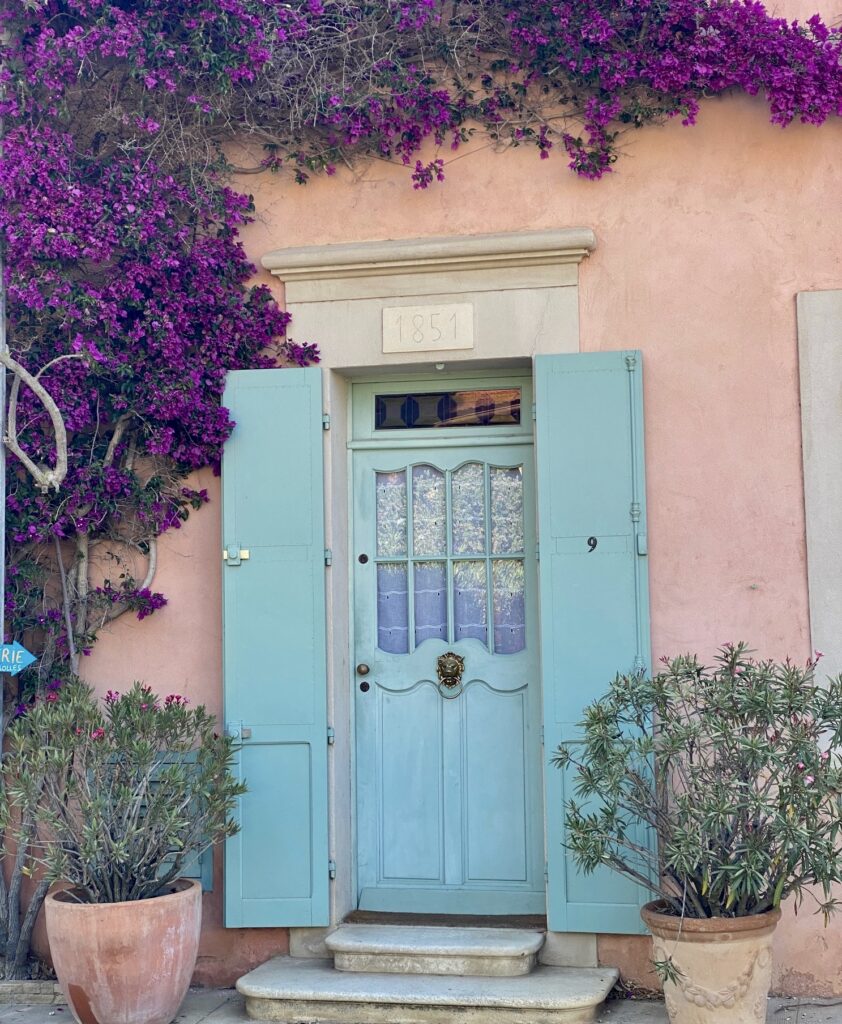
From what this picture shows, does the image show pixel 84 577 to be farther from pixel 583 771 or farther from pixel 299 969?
pixel 583 771

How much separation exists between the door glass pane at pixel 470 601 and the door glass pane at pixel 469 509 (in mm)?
85

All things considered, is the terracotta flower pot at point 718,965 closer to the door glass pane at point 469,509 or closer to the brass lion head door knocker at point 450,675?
the brass lion head door knocker at point 450,675

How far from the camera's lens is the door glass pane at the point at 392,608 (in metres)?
5.98

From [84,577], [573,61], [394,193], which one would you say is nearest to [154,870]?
[84,577]

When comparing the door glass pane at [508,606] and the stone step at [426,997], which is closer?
the stone step at [426,997]

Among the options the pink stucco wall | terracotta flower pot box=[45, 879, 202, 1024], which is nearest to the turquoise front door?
the pink stucco wall

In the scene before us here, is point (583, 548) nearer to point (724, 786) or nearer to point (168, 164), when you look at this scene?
point (724, 786)

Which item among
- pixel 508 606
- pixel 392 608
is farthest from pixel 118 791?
pixel 508 606

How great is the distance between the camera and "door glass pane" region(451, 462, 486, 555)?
5.93m

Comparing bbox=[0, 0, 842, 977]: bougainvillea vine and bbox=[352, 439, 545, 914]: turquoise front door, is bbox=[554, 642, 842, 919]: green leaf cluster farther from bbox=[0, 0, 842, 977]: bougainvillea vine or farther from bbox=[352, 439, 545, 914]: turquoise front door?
bbox=[0, 0, 842, 977]: bougainvillea vine

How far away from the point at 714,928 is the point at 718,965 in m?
0.13

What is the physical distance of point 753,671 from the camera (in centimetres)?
468

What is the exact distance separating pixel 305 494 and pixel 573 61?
226 centimetres

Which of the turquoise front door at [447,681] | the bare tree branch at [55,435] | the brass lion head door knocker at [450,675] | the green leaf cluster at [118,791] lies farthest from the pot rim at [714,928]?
the bare tree branch at [55,435]
